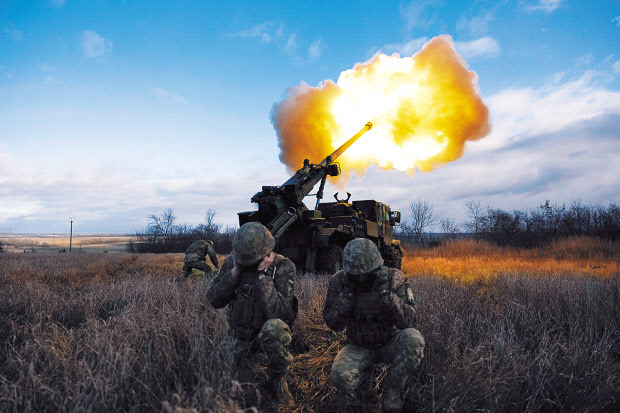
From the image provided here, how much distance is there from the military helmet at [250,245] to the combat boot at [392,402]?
1.51 metres

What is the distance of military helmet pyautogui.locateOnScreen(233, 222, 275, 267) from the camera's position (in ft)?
10.6

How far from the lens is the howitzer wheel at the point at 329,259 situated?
934cm

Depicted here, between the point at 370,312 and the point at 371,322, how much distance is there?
0.33 feet

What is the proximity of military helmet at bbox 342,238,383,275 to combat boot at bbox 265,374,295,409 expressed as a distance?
3.53 ft

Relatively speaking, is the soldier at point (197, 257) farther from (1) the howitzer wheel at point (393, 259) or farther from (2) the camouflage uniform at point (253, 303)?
(2) the camouflage uniform at point (253, 303)

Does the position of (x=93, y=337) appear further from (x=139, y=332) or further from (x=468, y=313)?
(x=468, y=313)

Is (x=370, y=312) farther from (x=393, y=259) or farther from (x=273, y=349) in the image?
(x=393, y=259)

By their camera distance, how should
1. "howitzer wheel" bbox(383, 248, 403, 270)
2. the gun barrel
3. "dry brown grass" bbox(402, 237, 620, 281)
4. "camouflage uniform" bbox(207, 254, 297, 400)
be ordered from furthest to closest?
"dry brown grass" bbox(402, 237, 620, 281)
"howitzer wheel" bbox(383, 248, 403, 270)
the gun barrel
"camouflage uniform" bbox(207, 254, 297, 400)

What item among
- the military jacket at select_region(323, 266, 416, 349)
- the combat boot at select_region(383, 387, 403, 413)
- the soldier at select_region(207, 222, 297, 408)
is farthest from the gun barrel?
the combat boot at select_region(383, 387, 403, 413)

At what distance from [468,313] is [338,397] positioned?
268cm

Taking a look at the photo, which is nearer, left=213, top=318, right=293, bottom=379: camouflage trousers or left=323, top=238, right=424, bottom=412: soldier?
left=323, top=238, right=424, bottom=412: soldier

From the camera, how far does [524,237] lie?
22.2 m

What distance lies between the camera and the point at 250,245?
3.23 metres

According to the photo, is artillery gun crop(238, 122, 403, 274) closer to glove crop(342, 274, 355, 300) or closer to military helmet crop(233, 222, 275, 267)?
military helmet crop(233, 222, 275, 267)
